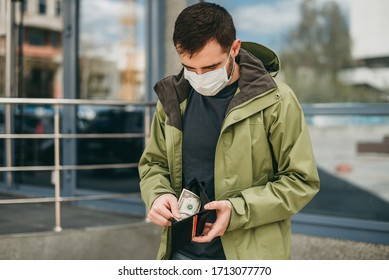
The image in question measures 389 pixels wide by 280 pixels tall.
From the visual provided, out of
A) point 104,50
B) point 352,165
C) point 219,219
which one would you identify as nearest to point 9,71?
point 104,50

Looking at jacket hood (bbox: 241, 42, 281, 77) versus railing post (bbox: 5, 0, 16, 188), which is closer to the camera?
jacket hood (bbox: 241, 42, 281, 77)

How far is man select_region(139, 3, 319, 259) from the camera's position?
1.56 m

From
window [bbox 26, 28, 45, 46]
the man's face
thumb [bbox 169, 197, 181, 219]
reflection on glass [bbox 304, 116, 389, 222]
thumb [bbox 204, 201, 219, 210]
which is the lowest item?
reflection on glass [bbox 304, 116, 389, 222]

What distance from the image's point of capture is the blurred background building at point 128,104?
13.2ft

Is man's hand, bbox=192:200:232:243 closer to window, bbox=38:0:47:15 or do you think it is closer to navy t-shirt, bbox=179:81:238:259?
navy t-shirt, bbox=179:81:238:259

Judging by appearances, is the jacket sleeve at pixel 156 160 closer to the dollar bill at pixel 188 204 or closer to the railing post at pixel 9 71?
the dollar bill at pixel 188 204

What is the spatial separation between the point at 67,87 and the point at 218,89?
12.7ft

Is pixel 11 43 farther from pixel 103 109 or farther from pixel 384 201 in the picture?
pixel 384 201

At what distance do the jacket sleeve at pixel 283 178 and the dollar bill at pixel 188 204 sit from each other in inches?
4.4

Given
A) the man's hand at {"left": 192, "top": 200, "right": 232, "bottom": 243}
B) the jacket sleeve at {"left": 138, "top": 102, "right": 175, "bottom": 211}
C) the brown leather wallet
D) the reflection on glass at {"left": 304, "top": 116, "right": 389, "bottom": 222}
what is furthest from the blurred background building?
the man's hand at {"left": 192, "top": 200, "right": 232, "bottom": 243}

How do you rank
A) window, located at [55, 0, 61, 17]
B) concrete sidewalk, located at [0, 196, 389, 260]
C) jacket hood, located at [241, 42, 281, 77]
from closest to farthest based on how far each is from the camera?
jacket hood, located at [241, 42, 281, 77], concrete sidewalk, located at [0, 196, 389, 260], window, located at [55, 0, 61, 17]

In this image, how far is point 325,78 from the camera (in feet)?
14.0

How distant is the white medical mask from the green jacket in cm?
6

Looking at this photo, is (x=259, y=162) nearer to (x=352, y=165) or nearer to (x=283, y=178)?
(x=283, y=178)
